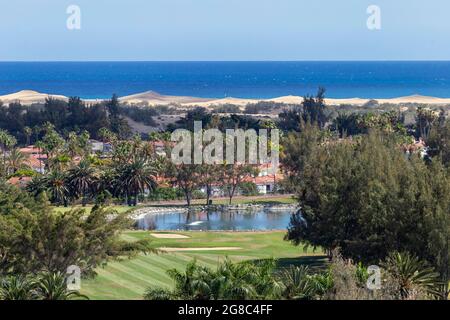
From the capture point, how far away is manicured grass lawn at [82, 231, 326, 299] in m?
45.0

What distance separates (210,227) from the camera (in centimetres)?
7912

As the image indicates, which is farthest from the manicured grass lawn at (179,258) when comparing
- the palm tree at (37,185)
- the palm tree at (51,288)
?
the palm tree at (37,185)

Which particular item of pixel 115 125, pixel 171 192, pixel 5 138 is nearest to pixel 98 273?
pixel 171 192

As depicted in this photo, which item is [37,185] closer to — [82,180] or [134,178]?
[82,180]

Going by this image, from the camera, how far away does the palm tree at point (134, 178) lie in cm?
8912

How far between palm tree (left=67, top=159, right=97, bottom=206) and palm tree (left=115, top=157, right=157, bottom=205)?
2434 millimetres

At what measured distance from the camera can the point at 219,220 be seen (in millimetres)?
83500

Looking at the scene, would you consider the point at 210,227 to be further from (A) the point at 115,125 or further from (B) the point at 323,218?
(A) the point at 115,125

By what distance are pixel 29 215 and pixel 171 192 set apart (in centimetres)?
5507

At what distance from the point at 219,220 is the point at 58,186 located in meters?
15.1

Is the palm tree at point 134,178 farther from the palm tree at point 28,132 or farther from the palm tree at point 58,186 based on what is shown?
the palm tree at point 28,132

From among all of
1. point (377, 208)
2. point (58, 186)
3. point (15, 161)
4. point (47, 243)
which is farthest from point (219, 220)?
point (47, 243)

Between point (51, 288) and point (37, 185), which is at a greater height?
point (51, 288)

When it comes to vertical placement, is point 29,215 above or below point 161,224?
above
